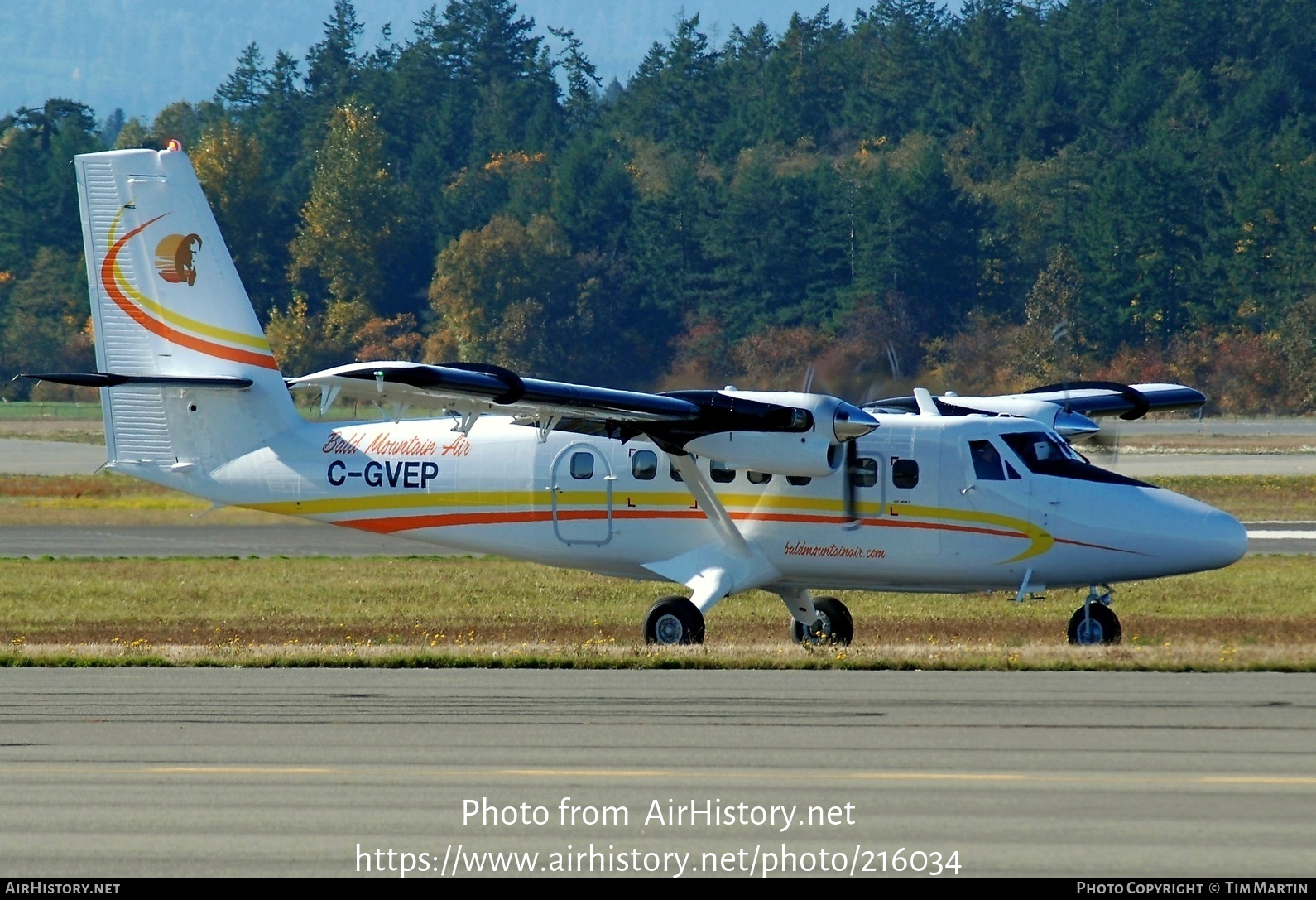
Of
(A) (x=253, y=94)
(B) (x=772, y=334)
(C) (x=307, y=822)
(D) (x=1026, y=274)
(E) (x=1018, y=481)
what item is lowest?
(C) (x=307, y=822)

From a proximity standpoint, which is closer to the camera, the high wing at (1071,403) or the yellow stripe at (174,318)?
→ the high wing at (1071,403)

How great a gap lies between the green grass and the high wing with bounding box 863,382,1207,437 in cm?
262

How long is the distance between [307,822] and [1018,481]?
1101 cm

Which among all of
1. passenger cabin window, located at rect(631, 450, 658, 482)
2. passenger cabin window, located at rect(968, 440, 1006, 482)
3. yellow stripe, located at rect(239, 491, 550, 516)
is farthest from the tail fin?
passenger cabin window, located at rect(968, 440, 1006, 482)

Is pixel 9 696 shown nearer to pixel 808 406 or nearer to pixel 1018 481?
pixel 808 406

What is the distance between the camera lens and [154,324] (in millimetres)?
20484

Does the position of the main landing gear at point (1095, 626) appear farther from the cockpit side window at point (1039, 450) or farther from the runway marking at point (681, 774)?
the runway marking at point (681, 774)

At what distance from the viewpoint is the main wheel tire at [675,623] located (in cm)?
1836

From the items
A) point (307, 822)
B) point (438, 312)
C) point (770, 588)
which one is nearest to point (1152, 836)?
point (307, 822)

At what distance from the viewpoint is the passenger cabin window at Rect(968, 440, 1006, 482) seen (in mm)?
18172

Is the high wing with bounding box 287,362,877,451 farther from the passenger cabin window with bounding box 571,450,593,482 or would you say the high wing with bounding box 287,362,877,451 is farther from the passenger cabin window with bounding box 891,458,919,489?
the passenger cabin window with bounding box 571,450,593,482

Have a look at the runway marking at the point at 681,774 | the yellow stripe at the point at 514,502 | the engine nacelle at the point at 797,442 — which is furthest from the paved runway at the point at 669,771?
the yellow stripe at the point at 514,502

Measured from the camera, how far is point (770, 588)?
19250 millimetres

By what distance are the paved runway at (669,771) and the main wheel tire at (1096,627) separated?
3531mm
